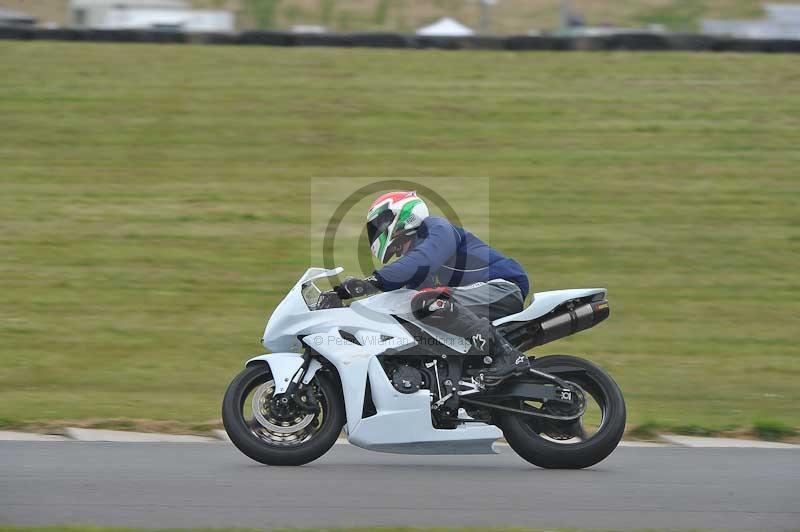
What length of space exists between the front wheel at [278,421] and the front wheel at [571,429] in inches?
40.9

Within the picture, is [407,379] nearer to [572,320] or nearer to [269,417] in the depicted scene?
[269,417]

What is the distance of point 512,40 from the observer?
22359 millimetres

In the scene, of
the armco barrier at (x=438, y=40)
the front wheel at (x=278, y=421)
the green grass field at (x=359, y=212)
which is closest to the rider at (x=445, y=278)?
the front wheel at (x=278, y=421)

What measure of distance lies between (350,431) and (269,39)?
A: 1707 centimetres

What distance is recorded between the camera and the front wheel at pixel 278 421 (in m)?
6.39

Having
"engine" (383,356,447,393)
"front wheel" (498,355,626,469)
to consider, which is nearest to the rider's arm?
"engine" (383,356,447,393)

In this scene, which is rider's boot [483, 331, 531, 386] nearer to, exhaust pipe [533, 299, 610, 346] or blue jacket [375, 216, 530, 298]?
exhaust pipe [533, 299, 610, 346]

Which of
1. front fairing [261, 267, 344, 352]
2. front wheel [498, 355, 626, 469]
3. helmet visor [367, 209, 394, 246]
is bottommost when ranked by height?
front wheel [498, 355, 626, 469]

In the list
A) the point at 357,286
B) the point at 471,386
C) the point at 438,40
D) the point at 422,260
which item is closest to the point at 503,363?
the point at 471,386

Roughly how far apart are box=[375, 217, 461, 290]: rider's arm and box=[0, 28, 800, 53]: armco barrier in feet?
53.4

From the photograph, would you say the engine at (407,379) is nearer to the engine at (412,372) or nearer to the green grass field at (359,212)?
the engine at (412,372)

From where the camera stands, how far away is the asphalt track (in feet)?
17.7

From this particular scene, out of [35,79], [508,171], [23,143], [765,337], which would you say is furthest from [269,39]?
[765,337]

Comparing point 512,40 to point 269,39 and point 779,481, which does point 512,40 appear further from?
point 779,481
